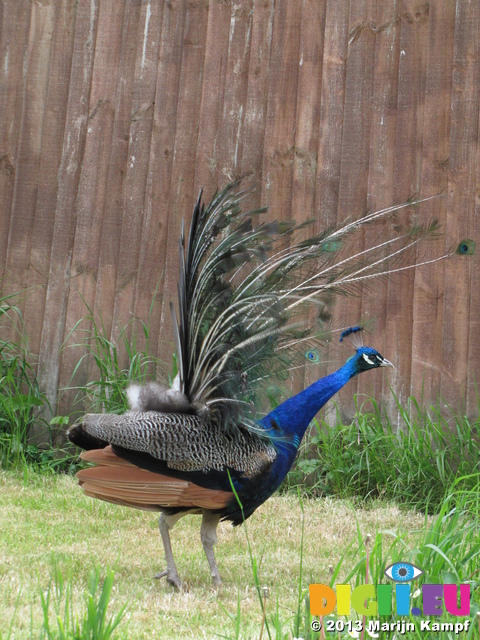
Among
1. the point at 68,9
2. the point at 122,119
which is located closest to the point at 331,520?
the point at 122,119

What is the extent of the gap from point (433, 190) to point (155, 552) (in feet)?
9.29

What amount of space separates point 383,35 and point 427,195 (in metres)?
1.10

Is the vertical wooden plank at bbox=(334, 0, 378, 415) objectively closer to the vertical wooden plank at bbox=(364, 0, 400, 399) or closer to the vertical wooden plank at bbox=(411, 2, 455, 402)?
the vertical wooden plank at bbox=(364, 0, 400, 399)

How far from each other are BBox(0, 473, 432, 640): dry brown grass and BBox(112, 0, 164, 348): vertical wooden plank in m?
1.34

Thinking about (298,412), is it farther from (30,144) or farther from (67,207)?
(30,144)

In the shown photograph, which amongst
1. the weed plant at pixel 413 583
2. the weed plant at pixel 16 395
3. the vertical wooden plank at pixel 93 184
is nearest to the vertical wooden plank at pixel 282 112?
the vertical wooden plank at pixel 93 184

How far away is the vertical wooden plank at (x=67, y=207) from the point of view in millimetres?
5633

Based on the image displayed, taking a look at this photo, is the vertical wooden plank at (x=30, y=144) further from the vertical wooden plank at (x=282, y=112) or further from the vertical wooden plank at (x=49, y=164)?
the vertical wooden plank at (x=282, y=112)

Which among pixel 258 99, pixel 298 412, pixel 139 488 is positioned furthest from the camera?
pixel 258 99

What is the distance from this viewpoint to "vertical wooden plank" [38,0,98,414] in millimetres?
5633

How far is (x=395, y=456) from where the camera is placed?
494cm

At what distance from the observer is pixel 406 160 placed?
5.23 metres

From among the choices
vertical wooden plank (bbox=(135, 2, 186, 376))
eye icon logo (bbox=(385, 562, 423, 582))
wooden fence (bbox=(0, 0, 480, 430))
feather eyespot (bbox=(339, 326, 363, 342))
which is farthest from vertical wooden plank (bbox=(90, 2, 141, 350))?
eye icon logo (bbox=(385, 562, 423, 582))

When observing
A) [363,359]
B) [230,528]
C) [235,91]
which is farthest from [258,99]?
[230,528]
